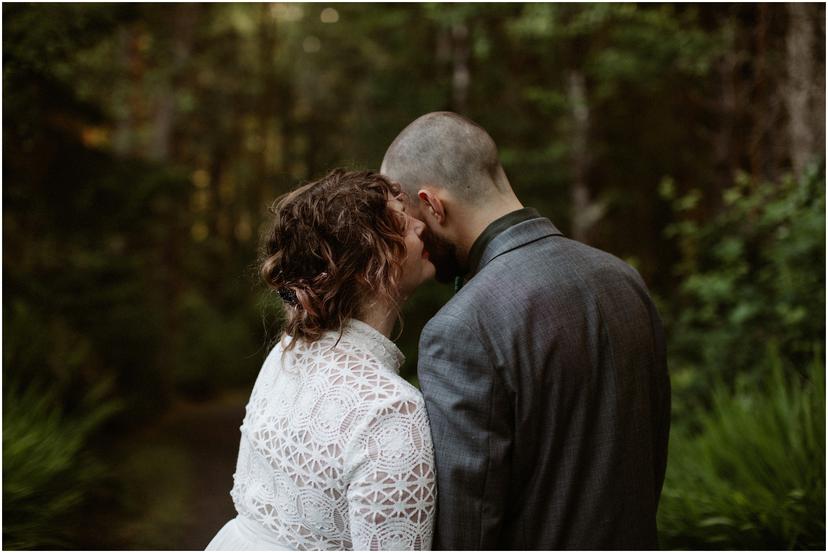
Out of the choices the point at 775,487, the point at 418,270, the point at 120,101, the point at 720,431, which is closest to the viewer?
the point at 418,270

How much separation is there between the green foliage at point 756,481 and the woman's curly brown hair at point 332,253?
2657 mm

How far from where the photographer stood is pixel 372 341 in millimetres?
2135

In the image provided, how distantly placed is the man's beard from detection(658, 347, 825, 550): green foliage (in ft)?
7.40

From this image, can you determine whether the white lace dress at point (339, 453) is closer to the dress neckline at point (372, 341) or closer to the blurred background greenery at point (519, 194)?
the dress neckline at point (372, 341)

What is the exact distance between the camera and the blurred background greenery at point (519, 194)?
180 inches

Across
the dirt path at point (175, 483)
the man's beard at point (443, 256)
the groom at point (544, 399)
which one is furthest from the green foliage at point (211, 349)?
the groom at point (544, 399)

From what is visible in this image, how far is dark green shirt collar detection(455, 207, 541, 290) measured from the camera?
2.30 meters

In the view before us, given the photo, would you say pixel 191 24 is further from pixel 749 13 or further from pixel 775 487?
pixel 775 487

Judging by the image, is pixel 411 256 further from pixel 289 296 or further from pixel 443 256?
pixel 289 296

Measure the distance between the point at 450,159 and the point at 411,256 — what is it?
15.4 inches

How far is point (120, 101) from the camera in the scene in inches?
456

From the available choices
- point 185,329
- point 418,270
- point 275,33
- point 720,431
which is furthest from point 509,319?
point 275,33

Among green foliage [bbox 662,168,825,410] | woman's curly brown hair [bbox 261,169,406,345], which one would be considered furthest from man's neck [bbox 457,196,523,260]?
green foliage [bbox 662,168,825,410]

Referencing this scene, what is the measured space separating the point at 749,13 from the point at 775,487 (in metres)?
5.45
